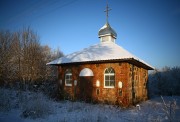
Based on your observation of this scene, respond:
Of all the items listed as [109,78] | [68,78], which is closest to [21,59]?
[68,78]

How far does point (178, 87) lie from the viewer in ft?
86.2

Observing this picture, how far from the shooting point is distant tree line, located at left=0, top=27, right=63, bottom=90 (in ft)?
85.4

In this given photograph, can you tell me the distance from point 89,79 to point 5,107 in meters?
7.22

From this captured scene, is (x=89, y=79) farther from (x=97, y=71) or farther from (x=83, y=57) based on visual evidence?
(x=83, y=57)

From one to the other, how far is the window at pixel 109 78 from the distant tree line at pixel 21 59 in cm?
1568

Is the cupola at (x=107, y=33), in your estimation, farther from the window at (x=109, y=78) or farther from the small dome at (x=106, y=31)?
the window at (x=109, y=78)

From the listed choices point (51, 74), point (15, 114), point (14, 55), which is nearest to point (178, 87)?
point (51, 74)

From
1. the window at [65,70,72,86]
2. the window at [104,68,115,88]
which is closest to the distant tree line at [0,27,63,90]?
the window at [65,70,72,86]

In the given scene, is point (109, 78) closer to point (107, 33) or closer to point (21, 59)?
point (107, 33)

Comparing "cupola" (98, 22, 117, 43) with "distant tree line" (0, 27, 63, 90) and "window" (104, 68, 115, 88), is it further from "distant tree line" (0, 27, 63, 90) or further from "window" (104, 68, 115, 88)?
"distant tree line" (0, 27, 63, 90)

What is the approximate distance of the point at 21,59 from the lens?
2825 cm

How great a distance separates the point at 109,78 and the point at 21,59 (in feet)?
63.4

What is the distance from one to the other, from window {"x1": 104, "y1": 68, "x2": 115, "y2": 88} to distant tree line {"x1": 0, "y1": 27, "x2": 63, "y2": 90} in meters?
15.7

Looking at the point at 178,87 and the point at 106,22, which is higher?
the point at 106,22
